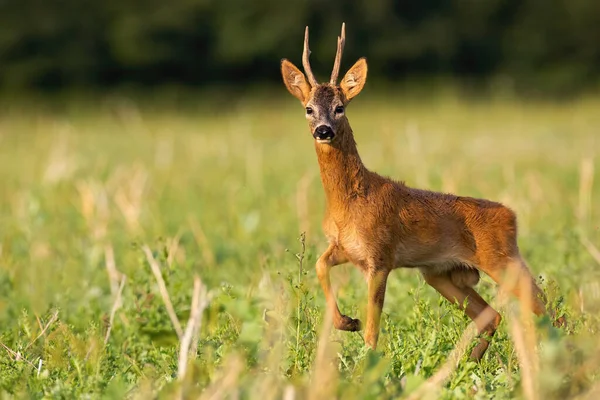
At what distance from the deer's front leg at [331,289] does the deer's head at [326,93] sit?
0.52m

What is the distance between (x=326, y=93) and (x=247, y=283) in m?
3.02

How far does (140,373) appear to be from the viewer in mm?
4980

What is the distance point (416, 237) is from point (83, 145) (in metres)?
19.2

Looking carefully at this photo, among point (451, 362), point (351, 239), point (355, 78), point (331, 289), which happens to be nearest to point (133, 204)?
point (355, 78)

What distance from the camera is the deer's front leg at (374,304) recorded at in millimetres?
4902

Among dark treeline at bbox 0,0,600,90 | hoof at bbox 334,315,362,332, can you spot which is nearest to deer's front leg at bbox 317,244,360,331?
hoof at bbox 334,315,362,332

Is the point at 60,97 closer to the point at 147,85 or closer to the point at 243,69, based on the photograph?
the point at 147,85

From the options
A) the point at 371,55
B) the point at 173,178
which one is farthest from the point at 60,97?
the point at 173,178

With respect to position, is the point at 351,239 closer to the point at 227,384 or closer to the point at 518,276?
the point at 518,276

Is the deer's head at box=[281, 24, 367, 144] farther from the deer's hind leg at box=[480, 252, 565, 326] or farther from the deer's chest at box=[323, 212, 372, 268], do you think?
the deer's hind leg at box=[480, 252, 565, 326]

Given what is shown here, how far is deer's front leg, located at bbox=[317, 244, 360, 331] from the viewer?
4.86 metres

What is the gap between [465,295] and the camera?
217 inches

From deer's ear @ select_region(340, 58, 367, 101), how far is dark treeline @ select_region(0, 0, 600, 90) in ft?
122

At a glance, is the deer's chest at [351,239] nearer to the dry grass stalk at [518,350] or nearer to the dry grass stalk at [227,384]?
the dry grass stalk at [518,350]
